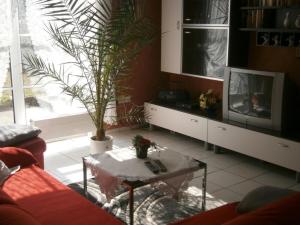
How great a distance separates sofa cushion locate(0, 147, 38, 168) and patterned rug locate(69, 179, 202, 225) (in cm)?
63

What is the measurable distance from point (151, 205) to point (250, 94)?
1.67 m

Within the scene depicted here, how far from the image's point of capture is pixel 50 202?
2457mm

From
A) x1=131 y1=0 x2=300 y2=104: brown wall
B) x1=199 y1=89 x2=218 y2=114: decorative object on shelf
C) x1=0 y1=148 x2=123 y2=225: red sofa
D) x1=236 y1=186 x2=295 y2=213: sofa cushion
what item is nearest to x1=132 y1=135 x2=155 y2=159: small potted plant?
x1=0 y1=148 x2=123 y2=225: red sofa

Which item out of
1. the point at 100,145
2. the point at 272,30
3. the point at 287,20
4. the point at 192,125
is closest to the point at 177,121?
the point at 192,125

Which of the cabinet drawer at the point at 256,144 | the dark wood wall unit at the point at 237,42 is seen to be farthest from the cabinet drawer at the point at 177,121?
the dark wood wall unit at the point at 237,42

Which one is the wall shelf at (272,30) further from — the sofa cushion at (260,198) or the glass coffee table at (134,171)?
the sofa cushion at (260,198)

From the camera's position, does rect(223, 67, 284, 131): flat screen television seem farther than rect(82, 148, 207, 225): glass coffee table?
Yes

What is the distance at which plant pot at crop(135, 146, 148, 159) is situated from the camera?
3104 mm

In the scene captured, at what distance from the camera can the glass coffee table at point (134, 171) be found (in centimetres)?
278

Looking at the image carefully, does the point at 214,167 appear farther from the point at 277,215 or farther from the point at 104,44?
the point at 277,215

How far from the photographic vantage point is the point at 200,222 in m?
2.23

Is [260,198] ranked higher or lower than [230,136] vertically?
higher

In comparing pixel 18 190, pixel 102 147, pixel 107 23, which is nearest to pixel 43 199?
pixel 18 190

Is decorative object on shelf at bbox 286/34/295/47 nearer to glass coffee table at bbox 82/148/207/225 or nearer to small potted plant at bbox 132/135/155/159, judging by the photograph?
glass coffee table at bbox 82/148/207/225
